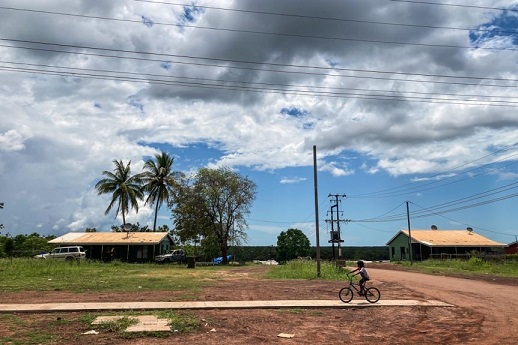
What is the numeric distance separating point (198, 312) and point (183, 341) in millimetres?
3517

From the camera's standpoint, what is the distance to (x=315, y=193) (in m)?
29.0

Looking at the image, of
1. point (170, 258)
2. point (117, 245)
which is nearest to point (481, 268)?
point (170, 258)

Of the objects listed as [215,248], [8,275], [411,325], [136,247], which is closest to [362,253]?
[215,248]

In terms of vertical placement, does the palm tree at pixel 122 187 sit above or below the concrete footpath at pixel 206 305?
above

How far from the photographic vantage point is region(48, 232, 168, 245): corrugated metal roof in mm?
51031

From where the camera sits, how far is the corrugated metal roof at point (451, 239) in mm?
59838

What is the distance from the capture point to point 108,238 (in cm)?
5253

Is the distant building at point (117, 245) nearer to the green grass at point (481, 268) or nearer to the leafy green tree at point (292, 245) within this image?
the leafy green tree at point (292, 245)

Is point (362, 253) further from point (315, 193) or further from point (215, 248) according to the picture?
point (315, 193)

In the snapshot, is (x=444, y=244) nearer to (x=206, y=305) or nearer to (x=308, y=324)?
(x=206, y=305)

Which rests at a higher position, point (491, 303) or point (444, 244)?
point (444, 244)

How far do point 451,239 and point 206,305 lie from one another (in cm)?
5614

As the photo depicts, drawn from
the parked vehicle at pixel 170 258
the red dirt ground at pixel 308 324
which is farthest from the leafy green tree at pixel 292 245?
the red dirt ground at pixel 308 324

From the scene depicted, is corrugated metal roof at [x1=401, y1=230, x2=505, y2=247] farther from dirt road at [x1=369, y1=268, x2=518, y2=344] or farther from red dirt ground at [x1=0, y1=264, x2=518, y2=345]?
red dirt ground at [x1=0, y1=264, x2=518, y2=345]
